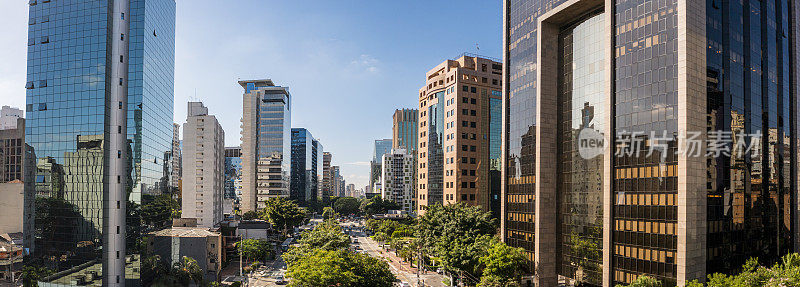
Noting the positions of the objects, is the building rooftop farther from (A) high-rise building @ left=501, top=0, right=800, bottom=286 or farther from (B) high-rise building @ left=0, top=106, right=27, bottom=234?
(A) high-rise building @ left=501, top=0, right=800, bottom=286

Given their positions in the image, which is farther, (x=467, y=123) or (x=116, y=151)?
(x=467, y=123)

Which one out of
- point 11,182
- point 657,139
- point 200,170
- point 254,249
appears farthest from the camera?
point 200,170

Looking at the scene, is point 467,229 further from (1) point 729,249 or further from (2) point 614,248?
(1) point 729,249

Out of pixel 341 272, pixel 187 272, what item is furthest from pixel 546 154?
pixel 187 272

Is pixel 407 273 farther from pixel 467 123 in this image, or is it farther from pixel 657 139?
pixel 657 139

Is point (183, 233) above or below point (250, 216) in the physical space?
above

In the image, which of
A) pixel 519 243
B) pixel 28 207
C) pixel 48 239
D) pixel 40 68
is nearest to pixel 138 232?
pixel 48 239

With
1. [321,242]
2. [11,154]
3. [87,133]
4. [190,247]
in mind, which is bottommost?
[190,247]
